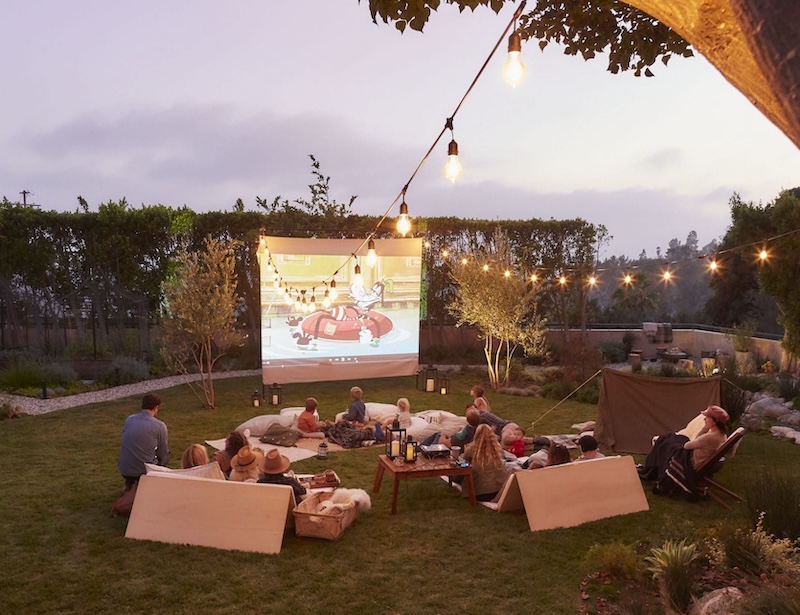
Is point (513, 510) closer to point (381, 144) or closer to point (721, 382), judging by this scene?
point (721, 382)

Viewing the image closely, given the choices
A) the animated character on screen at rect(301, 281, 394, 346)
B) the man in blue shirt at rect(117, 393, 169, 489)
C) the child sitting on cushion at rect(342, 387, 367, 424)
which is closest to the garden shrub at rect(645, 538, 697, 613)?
the man in blue shirt at rect(117, 393, 169, 489)

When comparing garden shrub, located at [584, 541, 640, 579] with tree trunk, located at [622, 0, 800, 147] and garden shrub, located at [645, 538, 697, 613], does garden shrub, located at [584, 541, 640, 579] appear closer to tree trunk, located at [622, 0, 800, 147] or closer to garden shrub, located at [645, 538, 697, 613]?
garden shrub, located at [645, 538, 697, 613]

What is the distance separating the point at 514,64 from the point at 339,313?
41.0 ft

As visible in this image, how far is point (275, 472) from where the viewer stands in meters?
6.88

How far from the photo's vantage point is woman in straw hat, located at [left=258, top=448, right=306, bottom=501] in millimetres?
6879

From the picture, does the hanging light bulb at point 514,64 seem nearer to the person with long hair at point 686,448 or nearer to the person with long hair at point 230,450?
the person with long hair at point 230,450

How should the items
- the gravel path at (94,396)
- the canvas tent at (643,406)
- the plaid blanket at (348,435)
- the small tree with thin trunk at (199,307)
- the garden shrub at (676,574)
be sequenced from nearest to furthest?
1. the garden shrub at (676,574)
2. the canvas tent at (643,406)
3. the plaid blanket at (348,435)
4. the small tree with thin trunk at (199,307)
5. the gravel path at (94,396)

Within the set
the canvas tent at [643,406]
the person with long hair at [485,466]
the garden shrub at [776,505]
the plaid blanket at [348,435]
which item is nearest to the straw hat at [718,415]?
the garden shrub at [776,505]

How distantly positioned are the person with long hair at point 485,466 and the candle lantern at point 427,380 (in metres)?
7.04

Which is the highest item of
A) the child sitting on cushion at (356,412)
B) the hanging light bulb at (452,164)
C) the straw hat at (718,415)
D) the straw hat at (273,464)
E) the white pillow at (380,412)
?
the hanging light bulb at (452,164)

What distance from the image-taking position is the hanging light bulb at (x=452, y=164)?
4180 millimetres

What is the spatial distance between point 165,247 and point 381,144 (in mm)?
7275

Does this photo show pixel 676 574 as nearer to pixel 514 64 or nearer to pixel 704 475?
pixel 704 475

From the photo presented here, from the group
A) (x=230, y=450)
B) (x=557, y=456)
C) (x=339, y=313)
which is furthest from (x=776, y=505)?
(x=339, y=313)
